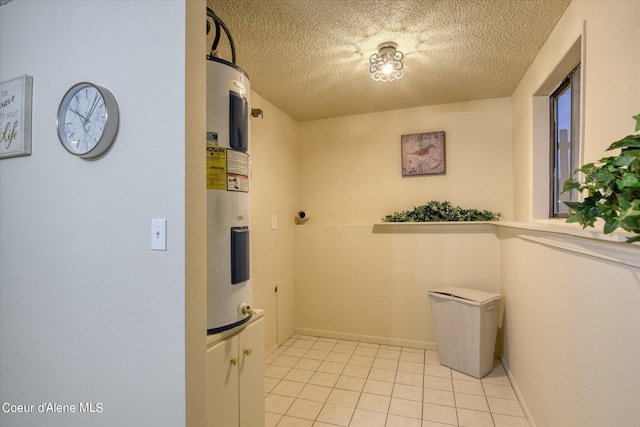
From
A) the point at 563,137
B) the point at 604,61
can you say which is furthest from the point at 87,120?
the point at 563,137

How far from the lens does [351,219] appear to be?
3.45 meters

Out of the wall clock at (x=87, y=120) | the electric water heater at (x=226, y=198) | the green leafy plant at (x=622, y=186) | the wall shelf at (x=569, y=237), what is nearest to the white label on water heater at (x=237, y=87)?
the electric water heater at (x=226, y=198)

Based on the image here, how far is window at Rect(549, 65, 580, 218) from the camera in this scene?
1846 mm

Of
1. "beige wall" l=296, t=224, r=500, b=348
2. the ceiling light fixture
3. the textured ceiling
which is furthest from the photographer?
"beige wall" l=296, t=224, r=500, b=348

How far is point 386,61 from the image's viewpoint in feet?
6.94

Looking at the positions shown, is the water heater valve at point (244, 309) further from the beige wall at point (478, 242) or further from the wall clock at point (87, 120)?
the beige wall at point (478, 242)

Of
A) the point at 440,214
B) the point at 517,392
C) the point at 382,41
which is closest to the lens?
the point at 382,41

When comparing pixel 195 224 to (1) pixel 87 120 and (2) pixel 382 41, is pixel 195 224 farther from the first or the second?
(2) pixel 382 41

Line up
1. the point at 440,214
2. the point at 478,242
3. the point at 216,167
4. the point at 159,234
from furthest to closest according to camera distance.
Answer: the point at 440,214 < the point at 478,242 < the point at 216,167 < the point at 159,234

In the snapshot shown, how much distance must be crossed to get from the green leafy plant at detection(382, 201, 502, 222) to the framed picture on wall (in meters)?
0.36

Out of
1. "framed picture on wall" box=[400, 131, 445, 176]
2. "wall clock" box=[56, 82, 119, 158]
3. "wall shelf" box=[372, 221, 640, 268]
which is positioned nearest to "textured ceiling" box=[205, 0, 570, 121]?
"framed picture on wall" box=[400, 131, 445, 176]

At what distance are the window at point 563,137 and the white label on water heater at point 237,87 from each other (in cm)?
187

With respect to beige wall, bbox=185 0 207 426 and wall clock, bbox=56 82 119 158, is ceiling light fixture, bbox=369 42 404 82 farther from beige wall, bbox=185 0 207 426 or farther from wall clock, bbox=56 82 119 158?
wall clock, bbox=56 82 119 158

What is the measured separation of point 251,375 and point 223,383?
0.23 metres
